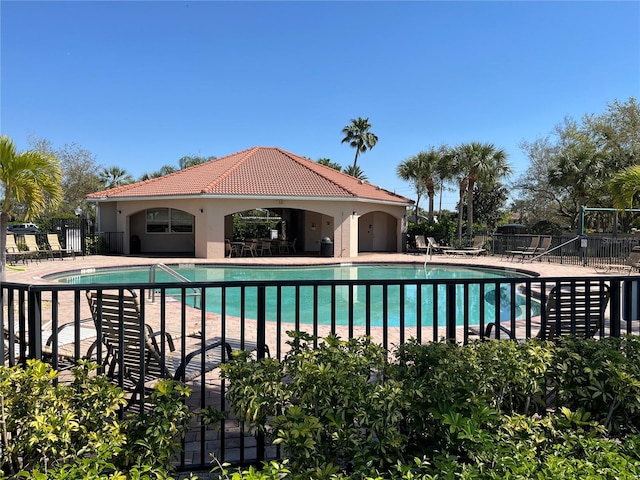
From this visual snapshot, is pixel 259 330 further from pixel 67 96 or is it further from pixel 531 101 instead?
pixel 67 96

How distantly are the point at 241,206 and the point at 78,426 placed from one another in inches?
837

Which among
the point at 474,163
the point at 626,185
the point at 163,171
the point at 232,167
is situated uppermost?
the point at 163,171

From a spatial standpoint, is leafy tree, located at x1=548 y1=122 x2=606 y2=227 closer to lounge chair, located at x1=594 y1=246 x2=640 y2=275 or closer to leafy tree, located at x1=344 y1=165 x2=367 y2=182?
lounge chair, located at x1=594 y1=246 x2=640 y2=275

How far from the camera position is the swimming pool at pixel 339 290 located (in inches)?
422

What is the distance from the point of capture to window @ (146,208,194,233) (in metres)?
26.7

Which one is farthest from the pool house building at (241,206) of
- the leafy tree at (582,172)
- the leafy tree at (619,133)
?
the leafy tree at (619,133)

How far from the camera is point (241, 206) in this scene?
23156mm

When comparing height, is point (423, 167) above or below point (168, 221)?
above

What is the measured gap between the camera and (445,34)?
14.0 metres

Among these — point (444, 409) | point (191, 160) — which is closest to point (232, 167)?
point (444, 409)

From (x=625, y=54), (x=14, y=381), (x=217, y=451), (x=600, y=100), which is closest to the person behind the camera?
(x=14, y=381)

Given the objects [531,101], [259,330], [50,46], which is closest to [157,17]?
[50,46]

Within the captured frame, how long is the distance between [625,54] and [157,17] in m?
18.9

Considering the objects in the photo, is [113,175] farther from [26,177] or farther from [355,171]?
[26,177]
